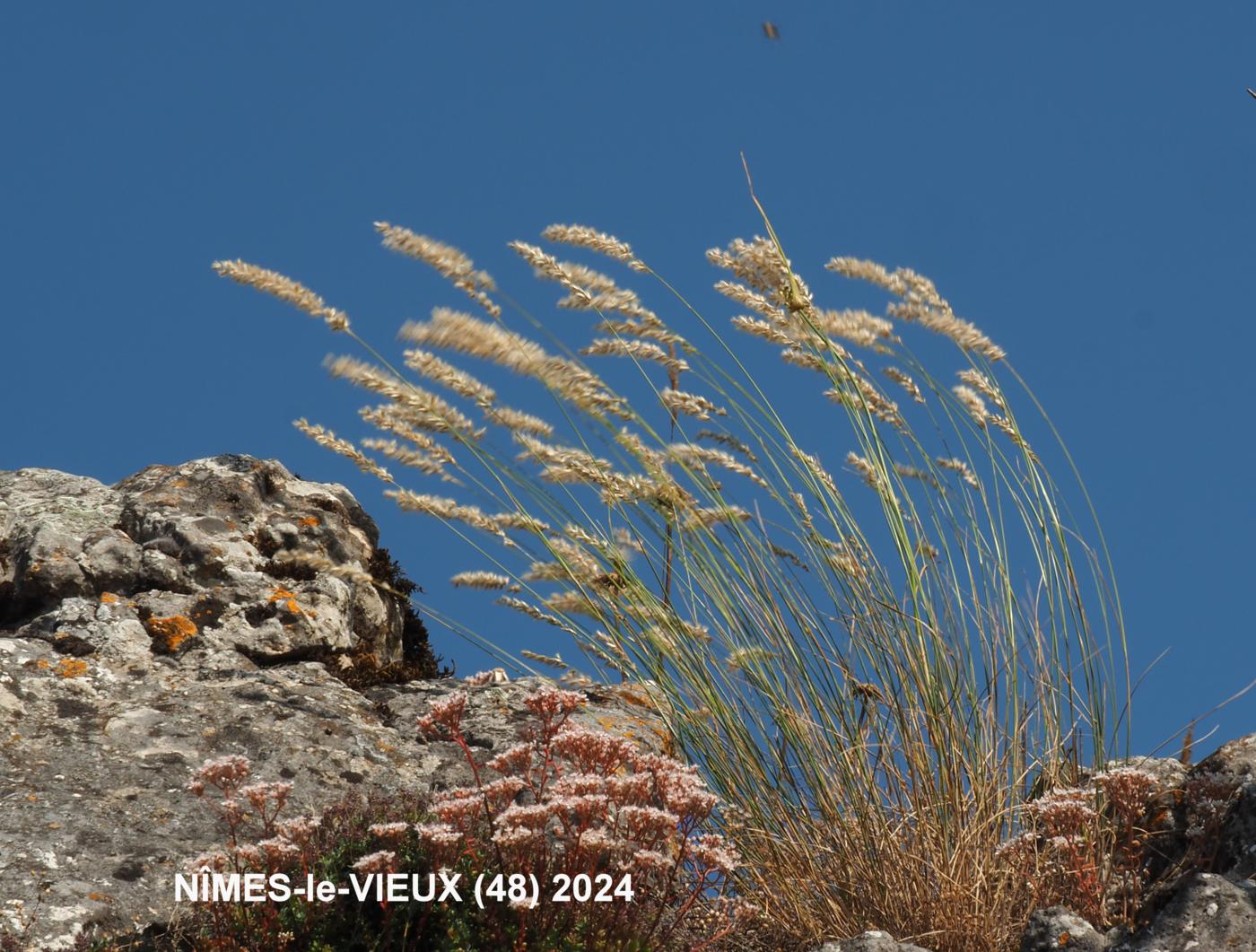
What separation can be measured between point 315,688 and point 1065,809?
9.03ft

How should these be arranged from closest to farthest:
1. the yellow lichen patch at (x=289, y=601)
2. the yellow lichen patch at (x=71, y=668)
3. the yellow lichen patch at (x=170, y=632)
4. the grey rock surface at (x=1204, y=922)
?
the grey rock surface at (x=1204, y=922), the yellow lichen patch at (x=71, y=668), the yellow lichen patch at (x=170, y=632), the yellow lichen patch at (x=289, y=601)

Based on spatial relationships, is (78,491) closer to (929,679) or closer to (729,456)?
(729,456)

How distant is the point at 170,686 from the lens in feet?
15.4

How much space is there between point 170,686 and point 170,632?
294 mm

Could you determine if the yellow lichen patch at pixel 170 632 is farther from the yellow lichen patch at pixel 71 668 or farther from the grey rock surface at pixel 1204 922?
the grey rock surface at pixel 1204 922

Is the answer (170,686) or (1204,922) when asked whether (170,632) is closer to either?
(170,686)

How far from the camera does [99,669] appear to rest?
15.3ft

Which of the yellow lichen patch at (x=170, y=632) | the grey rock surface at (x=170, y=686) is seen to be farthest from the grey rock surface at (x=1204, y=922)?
the yellow lichen patch at (x=170, y=632)

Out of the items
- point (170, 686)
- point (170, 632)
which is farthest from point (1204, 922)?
point (170, 632)

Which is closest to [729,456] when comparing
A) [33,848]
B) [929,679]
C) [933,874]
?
[929,679]

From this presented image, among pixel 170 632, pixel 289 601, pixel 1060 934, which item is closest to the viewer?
pixel 1060 934

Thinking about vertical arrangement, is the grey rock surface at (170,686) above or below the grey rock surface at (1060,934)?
above

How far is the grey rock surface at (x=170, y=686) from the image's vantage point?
12.6 feet

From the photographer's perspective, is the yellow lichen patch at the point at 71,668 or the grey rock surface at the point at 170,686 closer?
the grey rock surface at the point at 170,686
